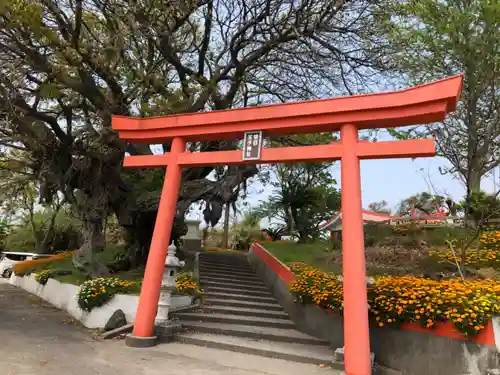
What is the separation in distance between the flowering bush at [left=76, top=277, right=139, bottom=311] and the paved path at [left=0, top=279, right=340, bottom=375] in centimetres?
71

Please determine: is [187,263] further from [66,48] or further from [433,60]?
[433,60]

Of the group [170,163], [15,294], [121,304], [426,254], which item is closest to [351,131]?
[170,163]

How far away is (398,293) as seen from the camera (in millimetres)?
6227

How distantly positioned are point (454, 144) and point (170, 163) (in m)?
9.69

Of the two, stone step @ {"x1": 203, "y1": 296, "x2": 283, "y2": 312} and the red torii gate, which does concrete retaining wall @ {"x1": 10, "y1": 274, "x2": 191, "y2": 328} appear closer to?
stone step @ {"x1": 203, "y1": 296, "x2": 283, "y2": 312}

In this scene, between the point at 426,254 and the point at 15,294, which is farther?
the point at 15,294

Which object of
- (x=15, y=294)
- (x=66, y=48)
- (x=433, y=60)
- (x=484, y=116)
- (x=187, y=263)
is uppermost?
(x=433, y=60)

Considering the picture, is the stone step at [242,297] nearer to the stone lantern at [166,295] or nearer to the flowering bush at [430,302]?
the stone lantern at [166,295]

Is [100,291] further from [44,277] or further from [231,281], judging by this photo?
[44,277]

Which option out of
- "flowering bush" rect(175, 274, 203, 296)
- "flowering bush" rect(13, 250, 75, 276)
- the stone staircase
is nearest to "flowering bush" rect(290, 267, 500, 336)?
the stone staircase

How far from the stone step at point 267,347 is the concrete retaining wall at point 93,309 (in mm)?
1378

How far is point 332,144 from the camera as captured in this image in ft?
20.5

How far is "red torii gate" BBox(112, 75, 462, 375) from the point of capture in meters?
5.48

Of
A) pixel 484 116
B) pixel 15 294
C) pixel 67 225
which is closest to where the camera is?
pixel 484 116
